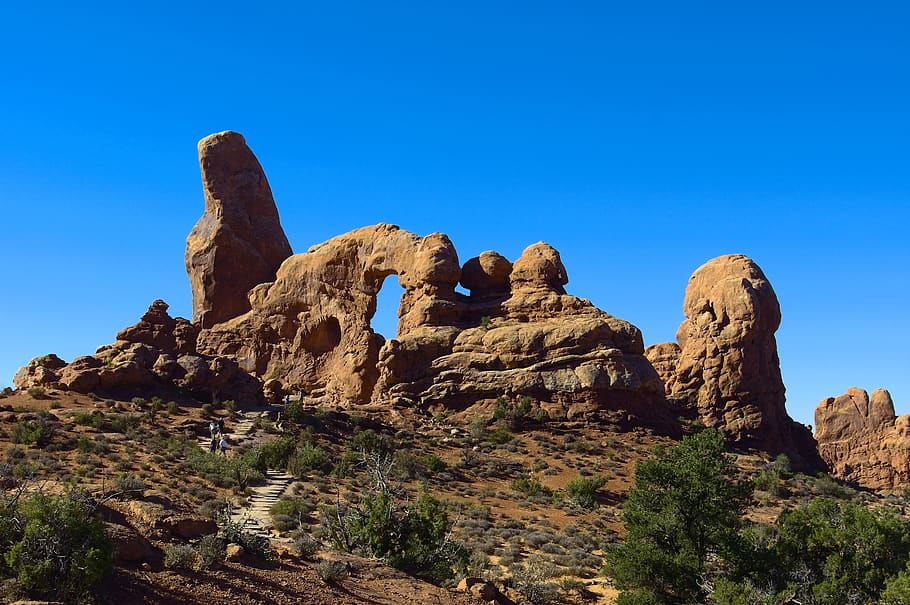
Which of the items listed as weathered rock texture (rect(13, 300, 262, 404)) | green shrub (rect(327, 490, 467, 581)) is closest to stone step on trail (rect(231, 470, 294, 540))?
green shrub (rect(327, 490, 467, 581))

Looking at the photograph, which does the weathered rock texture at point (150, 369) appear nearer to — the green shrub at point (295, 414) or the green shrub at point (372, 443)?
the green shrub at point (295, 414)

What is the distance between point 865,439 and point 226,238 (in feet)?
151

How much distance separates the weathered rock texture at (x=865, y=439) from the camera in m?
53.4

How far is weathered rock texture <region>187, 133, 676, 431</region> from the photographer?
137 ft

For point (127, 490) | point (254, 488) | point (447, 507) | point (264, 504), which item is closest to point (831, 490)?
point (447, 507)

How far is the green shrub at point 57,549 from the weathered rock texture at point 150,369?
27.2m

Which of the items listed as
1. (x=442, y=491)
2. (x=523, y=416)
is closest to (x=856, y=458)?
(x=523, y=416)

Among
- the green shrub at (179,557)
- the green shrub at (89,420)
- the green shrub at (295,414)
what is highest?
the green shrub at (295,414)

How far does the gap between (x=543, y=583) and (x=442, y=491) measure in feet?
40.7

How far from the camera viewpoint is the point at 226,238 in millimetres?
55344

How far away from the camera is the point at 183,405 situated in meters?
37.1

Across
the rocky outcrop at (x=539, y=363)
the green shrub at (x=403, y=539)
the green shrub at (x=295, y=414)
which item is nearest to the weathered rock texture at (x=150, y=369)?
the green shrub at (x=295, y=414)

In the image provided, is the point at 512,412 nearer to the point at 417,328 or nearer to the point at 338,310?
the point at 417,328

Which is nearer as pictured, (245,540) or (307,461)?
(245,540)
